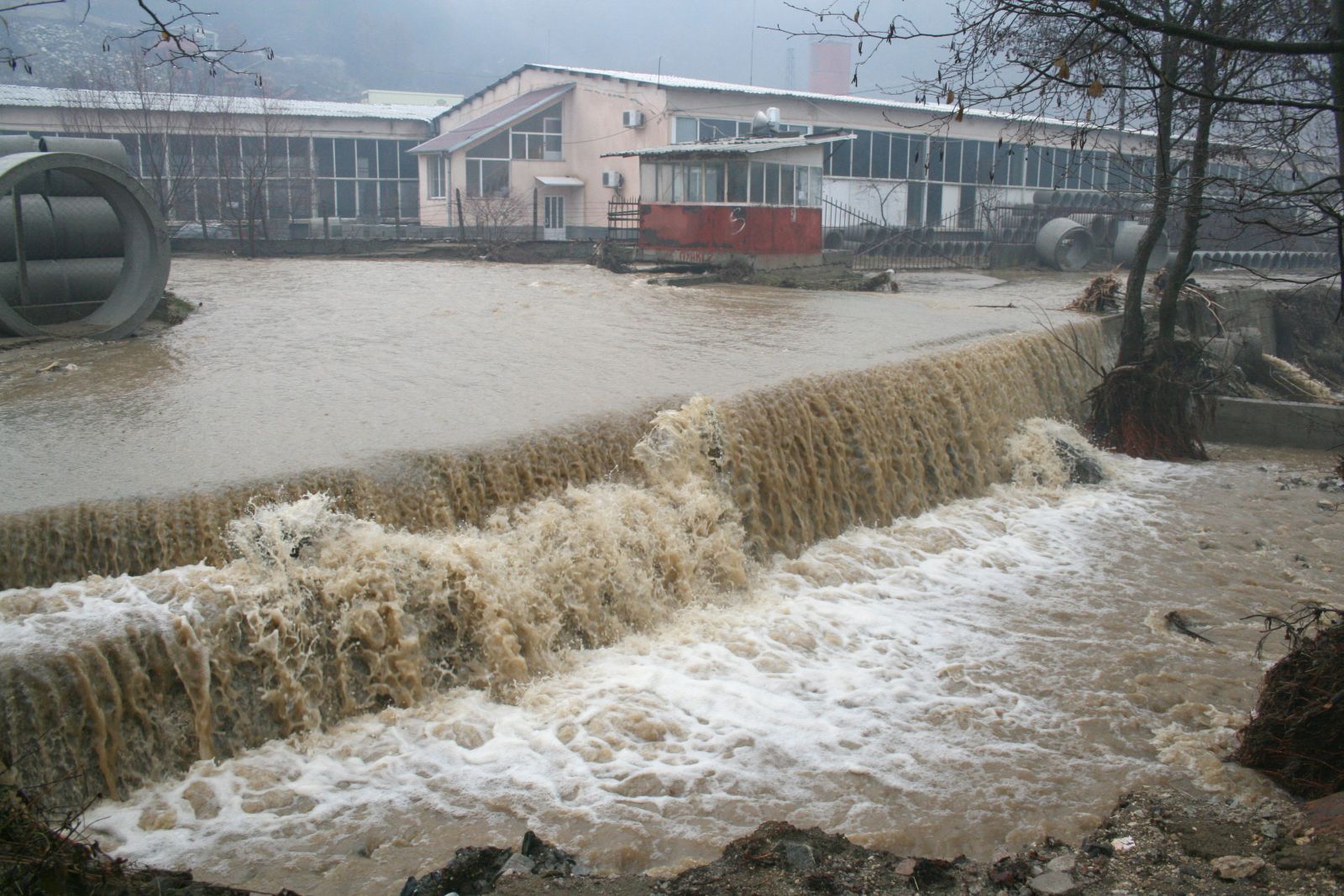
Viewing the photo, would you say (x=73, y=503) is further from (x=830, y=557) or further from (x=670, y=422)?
(x=830, y=557)

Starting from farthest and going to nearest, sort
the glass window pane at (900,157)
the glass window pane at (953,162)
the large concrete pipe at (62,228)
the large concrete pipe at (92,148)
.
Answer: the glass window pane at (953,162), the glass window pane at (900,157), the large concrete pipe at (92,148), the large concrete pipe at (62,228)

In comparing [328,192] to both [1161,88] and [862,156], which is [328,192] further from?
[1161,88]

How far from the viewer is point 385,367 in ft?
34.4

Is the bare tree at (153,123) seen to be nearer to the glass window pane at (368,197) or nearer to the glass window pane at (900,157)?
the glass window pane at (368,197)

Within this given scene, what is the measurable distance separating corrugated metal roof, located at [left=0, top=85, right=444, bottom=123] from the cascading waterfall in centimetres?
2694

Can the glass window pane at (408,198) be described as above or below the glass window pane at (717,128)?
below

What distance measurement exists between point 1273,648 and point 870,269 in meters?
19.3

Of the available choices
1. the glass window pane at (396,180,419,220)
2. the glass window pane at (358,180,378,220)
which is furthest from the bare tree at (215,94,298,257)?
the glass window pane at (396,180,419,220)

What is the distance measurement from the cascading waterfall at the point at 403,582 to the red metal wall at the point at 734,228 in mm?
13104

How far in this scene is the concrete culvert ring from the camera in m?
11.6

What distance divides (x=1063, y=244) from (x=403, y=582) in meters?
25.0

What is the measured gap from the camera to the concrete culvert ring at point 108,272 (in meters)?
11.6

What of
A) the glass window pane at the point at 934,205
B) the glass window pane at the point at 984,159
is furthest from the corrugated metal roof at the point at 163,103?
the glass window pane at the point at 984,159

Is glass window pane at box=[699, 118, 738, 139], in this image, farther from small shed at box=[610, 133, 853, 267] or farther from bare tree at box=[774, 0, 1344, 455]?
bare tree at box=[774, 0, 1344, 455]
